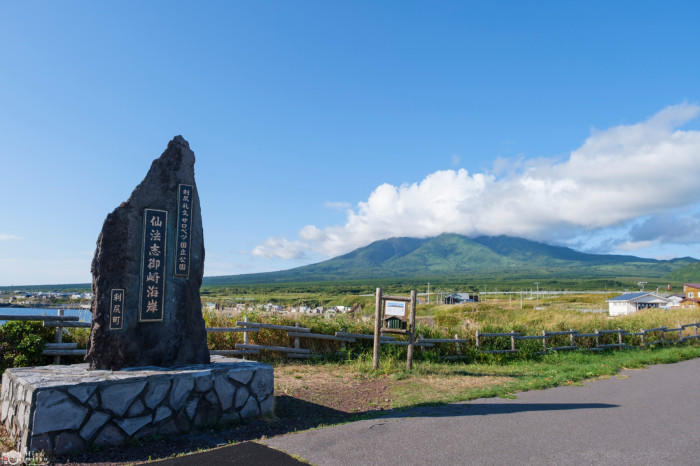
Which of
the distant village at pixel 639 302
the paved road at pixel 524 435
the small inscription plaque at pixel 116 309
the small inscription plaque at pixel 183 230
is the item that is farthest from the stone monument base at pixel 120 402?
the distant village at pixel 639 302

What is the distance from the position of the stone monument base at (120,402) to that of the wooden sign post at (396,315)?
3.91m

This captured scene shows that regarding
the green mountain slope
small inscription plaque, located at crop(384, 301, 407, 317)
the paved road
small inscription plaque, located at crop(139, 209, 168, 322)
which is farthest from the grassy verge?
the green mountain slope

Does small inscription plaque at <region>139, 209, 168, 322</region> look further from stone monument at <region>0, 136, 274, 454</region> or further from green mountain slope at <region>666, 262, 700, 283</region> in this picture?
green mountain slope at <region>666, 262, 700, 283</region>

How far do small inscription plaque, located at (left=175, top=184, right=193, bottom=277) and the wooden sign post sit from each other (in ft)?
14.9

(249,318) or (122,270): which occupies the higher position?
(122,270)

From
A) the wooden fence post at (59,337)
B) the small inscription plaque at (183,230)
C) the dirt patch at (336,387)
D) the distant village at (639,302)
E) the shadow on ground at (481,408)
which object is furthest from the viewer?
the distant village at (639,302)

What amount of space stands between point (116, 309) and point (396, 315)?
5.89m

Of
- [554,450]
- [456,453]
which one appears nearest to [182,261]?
[456,453]

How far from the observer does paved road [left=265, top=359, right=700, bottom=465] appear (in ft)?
13.8

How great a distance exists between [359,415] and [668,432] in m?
3.61

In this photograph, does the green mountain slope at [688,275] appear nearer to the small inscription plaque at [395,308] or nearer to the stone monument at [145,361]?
the small inscription plaque at [395,308]

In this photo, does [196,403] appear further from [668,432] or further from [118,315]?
[668,432]

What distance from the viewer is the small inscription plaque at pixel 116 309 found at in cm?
548

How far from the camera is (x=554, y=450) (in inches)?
175
